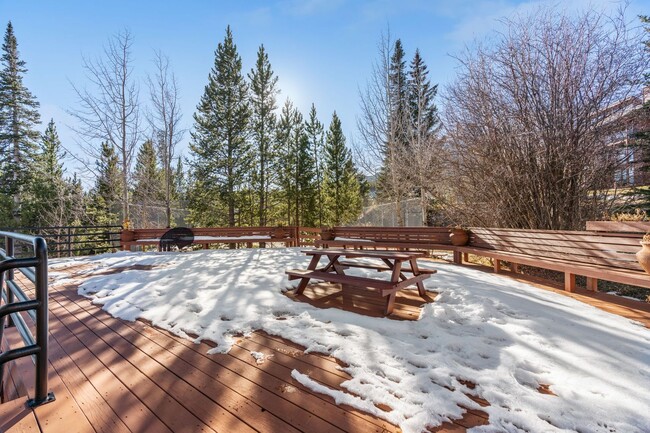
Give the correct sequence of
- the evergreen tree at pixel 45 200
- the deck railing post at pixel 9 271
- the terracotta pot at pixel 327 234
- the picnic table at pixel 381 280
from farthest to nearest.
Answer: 1. the evergreen tree at pixel 45 200
2. the terracotta pot at pixel 327 234
3. the picnic table at pixel 381 280
4. the deck railing post at pixel 9 271

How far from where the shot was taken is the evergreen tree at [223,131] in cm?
1587

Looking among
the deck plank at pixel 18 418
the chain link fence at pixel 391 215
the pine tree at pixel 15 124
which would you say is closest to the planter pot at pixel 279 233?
the chain link fence at pixel 391 215

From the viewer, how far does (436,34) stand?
8.12 m

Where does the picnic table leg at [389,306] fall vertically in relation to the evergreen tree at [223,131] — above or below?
below

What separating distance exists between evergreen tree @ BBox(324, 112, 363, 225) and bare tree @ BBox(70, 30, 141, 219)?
1178cm

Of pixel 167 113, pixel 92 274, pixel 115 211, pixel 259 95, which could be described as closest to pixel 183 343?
pixel 92 274

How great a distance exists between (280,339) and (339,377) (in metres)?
0.75

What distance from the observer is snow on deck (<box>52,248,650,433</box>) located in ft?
4.81

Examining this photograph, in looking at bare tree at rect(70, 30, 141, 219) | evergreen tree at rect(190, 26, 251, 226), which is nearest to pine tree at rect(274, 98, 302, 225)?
evergreen tree at rect(190, 26, 251, 226)

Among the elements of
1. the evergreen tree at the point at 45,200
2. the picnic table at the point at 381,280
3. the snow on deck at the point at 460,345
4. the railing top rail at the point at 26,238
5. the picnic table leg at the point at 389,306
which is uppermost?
the evergreen tree at the point at 45,200

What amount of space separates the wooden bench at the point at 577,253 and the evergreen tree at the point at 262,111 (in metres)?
13.9

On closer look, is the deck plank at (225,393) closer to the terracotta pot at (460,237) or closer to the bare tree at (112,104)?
the terracotta pot at (460,237)

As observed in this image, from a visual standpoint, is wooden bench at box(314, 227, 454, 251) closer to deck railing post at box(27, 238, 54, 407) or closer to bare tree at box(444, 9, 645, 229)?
bare tree at box(444, 9, 645, 229)

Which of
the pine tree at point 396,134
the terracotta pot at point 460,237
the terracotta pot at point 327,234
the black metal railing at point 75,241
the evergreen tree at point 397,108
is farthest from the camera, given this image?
the evergreen tree at point 397,108
